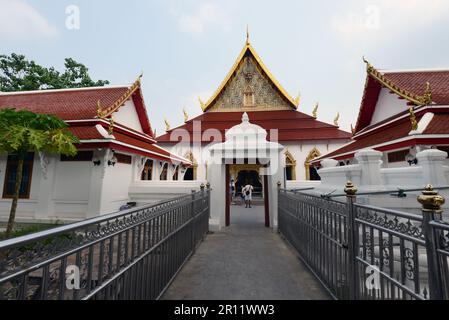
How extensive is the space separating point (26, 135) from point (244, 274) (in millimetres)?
6153

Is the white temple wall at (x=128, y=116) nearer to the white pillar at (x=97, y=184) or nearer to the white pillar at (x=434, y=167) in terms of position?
the white pillar at (x=97, y=184)

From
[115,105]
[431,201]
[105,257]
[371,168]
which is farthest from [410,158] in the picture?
[115,105]

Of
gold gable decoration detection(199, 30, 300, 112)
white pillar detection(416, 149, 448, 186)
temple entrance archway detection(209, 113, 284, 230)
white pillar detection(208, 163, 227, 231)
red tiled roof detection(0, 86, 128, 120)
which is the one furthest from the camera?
gold gable decoration detection(199, 30, 300, 112)

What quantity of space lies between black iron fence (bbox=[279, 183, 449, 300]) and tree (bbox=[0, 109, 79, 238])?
6.19 m

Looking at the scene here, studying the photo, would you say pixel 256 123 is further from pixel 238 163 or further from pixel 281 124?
pixel 238 163

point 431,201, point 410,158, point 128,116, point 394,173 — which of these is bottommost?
point 431,201

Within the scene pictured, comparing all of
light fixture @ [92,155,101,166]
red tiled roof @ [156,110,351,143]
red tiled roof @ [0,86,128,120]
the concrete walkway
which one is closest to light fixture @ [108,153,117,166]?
light fixture @ [92,155,101,166]

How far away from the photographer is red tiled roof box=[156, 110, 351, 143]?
15.9 metres

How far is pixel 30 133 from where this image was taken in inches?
212

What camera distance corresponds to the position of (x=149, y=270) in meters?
2.48

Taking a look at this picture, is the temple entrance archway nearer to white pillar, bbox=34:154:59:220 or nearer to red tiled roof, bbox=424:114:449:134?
red tiled roof, bbox=424:114:449:134

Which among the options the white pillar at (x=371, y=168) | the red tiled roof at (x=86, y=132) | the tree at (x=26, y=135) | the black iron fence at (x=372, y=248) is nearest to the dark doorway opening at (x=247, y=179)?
the red tiled roof at (x=86, y=132)

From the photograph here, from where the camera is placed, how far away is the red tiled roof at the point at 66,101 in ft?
27.6
